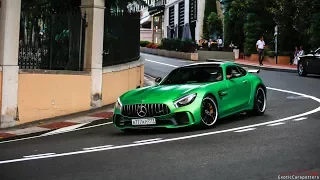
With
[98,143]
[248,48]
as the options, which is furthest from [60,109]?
[248,48]

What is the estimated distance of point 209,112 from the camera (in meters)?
10.4

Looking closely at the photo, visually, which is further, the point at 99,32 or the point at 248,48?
the point at 248,48

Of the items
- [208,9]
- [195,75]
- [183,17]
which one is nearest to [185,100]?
[195,75]

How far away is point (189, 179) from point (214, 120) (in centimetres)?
431

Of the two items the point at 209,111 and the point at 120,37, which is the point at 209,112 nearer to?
the point at 209,111

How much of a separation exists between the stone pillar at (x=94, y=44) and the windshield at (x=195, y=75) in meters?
3.92

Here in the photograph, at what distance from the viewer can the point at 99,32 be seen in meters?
15.5

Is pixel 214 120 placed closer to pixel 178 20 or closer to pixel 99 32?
pixel 99 32

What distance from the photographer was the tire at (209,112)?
1024 cm

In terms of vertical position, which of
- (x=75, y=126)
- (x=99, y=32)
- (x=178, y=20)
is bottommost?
(x=75, y=126)

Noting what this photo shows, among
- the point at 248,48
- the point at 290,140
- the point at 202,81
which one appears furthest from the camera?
the point at 248,48

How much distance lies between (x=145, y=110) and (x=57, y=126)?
3.50 meters

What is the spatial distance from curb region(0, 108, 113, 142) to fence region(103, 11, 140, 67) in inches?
103

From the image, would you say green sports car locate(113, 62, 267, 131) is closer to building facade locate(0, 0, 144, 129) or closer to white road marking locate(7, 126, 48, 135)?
white road marking locate(7, 126, 48, 135)
